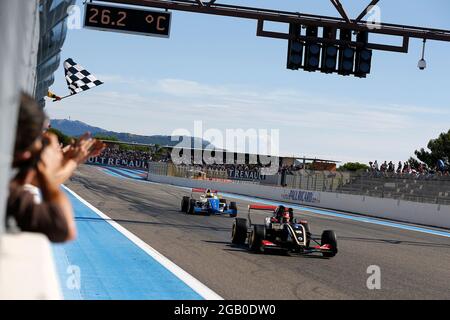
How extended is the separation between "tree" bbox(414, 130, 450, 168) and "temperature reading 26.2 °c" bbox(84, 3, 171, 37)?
63.3m

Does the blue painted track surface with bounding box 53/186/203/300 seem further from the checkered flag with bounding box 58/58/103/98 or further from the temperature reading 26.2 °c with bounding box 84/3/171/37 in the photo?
the checkered flag with bounding box 58/58/103/98

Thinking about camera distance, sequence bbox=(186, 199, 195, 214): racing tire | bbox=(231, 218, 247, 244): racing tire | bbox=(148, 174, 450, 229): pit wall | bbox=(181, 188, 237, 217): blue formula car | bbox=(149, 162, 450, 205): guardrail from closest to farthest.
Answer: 1. bbox=(231, 218, 247, 244): racing tire
2. bbox=(181, 188, 237, 217): blue formula car
3. bbox=(186, 199, 195, 214): racing tire
4. bbox=(148, 174, 450, 229): pit wall
5. bbox=(149, 162, 450, 205): guardrail

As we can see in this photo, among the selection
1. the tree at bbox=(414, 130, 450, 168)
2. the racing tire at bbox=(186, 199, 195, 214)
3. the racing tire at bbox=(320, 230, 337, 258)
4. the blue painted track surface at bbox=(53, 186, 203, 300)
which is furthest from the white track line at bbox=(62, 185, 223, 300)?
the tree at bbox=(414, 130, 450, 168)

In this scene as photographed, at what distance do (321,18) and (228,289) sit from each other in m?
8.43

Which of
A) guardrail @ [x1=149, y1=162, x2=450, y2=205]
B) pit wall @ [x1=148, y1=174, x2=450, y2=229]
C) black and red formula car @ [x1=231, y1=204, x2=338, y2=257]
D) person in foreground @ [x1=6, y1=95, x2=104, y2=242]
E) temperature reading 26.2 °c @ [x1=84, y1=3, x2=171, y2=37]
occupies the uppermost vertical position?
temperature reading 26.2 °c @ [x1=84, y1=3, x2=171, y2=37]

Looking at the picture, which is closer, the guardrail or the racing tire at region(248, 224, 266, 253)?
the racing tire at region(248, 224, 266, 253)

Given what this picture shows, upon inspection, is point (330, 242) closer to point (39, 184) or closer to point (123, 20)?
point (123, 20)

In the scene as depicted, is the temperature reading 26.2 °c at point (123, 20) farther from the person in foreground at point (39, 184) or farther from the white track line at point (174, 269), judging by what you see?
the person in foreground at point (39, 184)

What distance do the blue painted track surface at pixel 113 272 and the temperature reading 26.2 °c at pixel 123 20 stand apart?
370 cm

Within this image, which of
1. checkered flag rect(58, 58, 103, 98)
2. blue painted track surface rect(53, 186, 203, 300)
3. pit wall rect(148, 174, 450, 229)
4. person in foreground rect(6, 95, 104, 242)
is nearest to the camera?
person in foreground rect(6, 95, 104, 242)

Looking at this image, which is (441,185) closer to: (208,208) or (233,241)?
(208,208)

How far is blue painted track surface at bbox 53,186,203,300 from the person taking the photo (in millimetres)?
6598

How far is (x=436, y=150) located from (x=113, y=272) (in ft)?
228

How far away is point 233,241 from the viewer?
11734 millimetres
